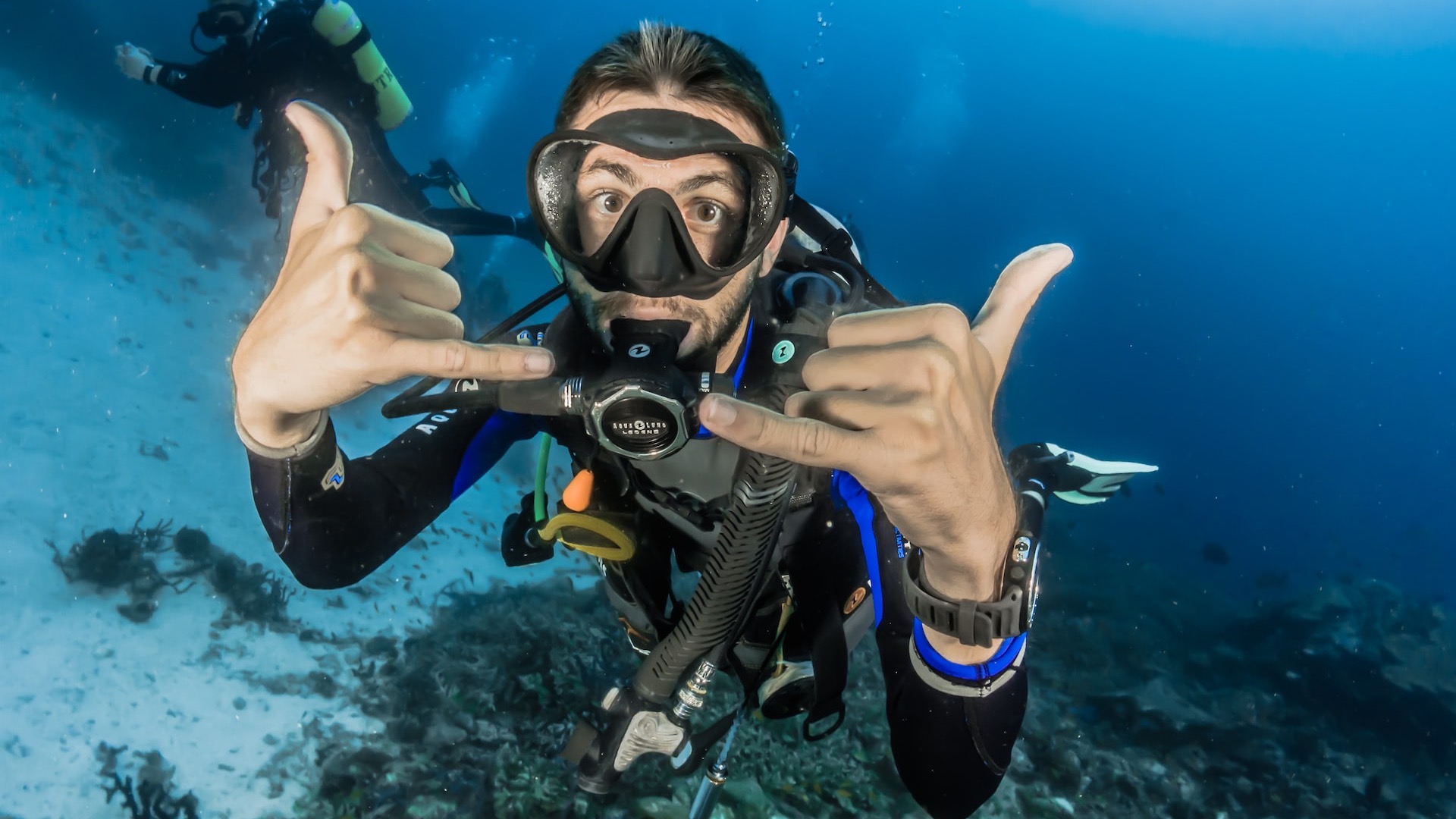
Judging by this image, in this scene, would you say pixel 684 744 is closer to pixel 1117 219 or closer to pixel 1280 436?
pixel 1280 436

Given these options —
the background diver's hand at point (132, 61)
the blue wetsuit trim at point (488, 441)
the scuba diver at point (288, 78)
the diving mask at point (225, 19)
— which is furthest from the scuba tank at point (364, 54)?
the blue wetsuit trim at point (488, 441)

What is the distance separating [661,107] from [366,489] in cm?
193

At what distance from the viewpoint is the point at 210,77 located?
797 centimetres

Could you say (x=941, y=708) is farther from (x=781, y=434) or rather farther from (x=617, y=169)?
(x=617, y=169)

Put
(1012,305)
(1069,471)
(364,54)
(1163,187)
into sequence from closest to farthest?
(1012,305), (1069,471), (364,54), (1163,187)

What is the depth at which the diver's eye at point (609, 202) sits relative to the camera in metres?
2.26

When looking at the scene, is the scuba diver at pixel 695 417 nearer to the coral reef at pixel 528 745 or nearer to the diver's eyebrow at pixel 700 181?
the diver's eyebrow at pixel 700 181

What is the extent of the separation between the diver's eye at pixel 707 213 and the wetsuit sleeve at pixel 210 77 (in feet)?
29.4

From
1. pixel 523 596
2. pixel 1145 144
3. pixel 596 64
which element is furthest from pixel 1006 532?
pixel 1145 144

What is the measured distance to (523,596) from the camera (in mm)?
8273

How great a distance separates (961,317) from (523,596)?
8081mm

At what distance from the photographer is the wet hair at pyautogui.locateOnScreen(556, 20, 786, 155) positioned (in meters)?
2.39

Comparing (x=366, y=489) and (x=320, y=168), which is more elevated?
(x=320, y=168)

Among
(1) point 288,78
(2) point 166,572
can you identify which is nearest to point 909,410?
(1) point 288,78
